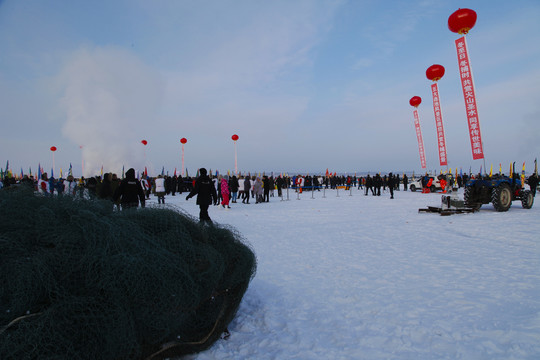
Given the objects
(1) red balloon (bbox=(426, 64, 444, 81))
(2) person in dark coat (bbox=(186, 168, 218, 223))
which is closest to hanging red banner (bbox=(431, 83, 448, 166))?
(1) red balloon (bbox=(426, 64, 444, 81))

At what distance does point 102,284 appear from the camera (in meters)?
2.14

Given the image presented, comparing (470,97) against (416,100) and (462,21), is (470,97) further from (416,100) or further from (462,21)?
(416,100)

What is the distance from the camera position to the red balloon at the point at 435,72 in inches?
1024

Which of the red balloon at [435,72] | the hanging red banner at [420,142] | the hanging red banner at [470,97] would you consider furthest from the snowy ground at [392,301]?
the hanging red banner at [420,142]

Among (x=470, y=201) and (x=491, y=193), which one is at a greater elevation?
(x=491, y=193)

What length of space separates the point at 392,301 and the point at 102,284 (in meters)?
3.19

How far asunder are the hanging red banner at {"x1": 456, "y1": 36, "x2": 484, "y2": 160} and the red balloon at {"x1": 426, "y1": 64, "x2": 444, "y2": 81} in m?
8.01

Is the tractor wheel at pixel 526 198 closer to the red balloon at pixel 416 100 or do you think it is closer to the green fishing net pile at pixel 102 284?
the green fishing net pile at pixel 102 284

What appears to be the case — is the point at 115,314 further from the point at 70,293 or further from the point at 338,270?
the point at 338,270

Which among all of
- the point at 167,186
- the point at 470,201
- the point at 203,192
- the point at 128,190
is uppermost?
the point at 167,186

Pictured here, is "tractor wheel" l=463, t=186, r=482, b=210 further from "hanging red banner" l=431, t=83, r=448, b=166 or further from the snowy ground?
"hanging red banner" l=431, t=83, r=448, b=166

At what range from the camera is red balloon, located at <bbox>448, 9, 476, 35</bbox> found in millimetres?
18141

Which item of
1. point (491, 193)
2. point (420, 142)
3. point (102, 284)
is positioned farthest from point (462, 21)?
point (102, 284)

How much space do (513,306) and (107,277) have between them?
4.18 meters
